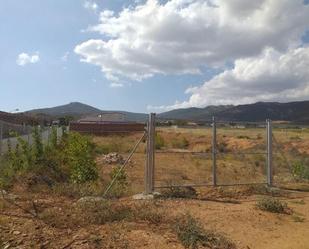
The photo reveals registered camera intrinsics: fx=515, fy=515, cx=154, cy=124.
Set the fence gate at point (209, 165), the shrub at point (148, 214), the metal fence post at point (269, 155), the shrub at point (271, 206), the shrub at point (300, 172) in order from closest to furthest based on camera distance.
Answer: the shrub at point (148, 214) < the shrub at point (271, 206) < the fence gate at point (209, 165) < the metal fence post at point (269, 155) < the shrub at point (300, 172)

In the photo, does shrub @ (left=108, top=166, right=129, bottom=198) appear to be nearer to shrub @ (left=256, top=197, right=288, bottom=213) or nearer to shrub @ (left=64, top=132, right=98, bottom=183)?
shrub @ (left=64, top=132, right=98, bottom=183)

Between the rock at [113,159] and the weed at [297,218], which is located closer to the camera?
the weed at [297,218]

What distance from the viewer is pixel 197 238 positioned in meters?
8.48

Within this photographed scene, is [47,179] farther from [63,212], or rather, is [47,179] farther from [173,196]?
[63,212]

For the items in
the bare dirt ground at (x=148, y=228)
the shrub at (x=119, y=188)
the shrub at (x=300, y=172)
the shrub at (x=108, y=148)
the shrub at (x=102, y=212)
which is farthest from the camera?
→ the shrub at (x=108, y=148)

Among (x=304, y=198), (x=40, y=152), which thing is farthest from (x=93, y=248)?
(x=40, y=152)

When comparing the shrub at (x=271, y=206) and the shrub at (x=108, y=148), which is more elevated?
the shrub at (x=271, y=206)

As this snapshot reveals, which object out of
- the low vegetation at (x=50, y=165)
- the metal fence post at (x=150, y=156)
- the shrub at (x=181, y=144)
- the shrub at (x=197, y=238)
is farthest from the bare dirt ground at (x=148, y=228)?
the shrub at (x=181, y=144)

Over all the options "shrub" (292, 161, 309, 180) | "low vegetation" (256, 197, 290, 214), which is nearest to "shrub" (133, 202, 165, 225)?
"low vegetation" (256, 197, 290, 214)

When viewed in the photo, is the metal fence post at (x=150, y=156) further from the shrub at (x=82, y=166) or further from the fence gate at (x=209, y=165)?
the shrub at (x=82, y=166)

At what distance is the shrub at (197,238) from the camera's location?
8.37 metres

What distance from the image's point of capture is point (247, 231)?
389 inches

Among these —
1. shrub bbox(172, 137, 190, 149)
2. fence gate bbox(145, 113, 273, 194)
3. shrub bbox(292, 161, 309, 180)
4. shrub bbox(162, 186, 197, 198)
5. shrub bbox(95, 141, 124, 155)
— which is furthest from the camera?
shrub bbox(172, 137, 190, 149)

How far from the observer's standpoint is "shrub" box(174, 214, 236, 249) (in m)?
8.37
